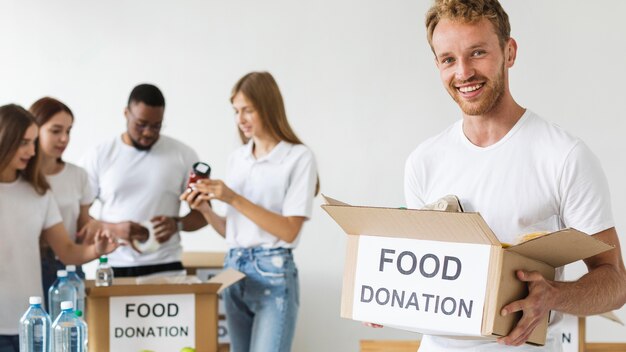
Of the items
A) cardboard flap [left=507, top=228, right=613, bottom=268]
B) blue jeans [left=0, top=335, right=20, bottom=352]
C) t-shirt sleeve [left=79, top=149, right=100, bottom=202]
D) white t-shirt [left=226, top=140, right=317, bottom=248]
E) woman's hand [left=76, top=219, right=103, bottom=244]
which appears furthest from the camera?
t-shirt sleeve [left=79, top=149, right=100, bottom=202]

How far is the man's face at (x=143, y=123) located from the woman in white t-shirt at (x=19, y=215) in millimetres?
497

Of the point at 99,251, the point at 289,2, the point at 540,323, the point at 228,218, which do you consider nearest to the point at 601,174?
the point at 540,323

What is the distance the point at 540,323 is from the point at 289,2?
3163 mm

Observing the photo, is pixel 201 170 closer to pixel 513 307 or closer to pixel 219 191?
pixel 219 191

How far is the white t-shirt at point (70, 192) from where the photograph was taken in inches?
119

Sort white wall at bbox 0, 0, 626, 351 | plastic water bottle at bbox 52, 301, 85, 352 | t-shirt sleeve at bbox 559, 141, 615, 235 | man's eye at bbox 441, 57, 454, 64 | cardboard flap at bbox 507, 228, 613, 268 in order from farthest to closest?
1. white wall at bbox 0, 0, 626, 351
2. plastic water bottle at bbox 52, 301, 85, 352
3. man's eye at bbox 441, 57, 454, 64
4. t-shirt sleeve at bbox 559, 141, 615, 235
5. cardboard flap at bbox 507, 228, 613, 268

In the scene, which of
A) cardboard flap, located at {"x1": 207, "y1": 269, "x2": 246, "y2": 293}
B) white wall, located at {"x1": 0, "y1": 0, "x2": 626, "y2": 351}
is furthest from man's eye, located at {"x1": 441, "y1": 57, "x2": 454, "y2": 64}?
white wall, located at {"x1": 0, "y1": 0, "x2": 626, "y2": 351}

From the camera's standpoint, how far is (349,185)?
4207 millimetres

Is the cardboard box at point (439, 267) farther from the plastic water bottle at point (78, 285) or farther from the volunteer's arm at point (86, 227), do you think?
the volunteer's arm at point (86, 227)

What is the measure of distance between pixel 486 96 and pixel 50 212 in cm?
176

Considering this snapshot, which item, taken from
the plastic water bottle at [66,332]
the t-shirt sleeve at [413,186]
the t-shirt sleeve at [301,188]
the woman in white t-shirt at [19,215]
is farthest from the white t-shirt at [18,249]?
the t-shirt sleeve at [413,186]

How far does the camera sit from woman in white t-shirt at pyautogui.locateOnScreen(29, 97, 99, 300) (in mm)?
3006

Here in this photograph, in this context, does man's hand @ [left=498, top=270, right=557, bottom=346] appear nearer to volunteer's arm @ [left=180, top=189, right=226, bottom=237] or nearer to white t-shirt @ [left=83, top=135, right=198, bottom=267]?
volunteer's arm @ [left=180, top=189, right=226, bottom=237]

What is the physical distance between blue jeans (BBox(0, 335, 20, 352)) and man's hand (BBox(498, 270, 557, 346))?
1765 millimetres
